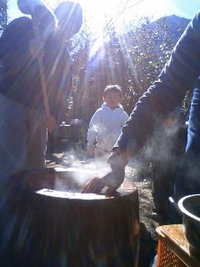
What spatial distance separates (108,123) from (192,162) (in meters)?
4.35

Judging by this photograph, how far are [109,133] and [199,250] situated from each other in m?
4.85

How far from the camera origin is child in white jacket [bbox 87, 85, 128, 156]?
20.0 ft

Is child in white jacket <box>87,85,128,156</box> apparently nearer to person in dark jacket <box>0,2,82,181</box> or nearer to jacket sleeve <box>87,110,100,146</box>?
jacket sleeve <box>87,110,100,146</box>

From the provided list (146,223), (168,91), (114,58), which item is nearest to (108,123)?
(146,223)

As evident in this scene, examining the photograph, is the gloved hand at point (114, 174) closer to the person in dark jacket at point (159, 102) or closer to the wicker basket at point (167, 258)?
the person in dark jacket at point (159, 102)

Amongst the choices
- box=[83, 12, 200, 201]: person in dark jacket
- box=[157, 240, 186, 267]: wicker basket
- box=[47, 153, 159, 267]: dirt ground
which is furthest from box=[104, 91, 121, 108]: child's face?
box=[157, 240, 186, 267]: wicker basket

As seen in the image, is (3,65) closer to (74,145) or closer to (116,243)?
(116,243)

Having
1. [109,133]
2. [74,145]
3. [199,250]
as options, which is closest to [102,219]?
[199,250]

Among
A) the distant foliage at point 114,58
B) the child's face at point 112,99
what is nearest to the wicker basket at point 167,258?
the child's face at point 112,99

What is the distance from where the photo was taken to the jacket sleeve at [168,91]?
1821 mm

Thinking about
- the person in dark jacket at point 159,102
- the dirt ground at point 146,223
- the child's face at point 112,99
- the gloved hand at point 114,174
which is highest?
the child's face at point 112,99

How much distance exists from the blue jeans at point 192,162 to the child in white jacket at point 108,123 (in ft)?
13.5

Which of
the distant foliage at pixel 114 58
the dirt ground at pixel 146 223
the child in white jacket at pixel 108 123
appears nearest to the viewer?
the dirt ground at pixel 146 223

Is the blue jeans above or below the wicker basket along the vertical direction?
above
